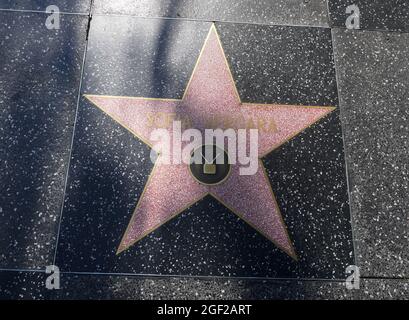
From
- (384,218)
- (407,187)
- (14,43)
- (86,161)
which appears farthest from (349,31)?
(14,43)

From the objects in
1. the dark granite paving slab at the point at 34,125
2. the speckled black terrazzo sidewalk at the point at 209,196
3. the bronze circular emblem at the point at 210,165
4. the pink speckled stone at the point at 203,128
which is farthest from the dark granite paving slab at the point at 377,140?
the dark granite paving slab at the point at 34,125

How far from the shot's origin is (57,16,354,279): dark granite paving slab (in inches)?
82.0

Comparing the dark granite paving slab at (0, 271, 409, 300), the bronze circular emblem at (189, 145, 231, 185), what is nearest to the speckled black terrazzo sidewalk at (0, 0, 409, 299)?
the dark granite paving slab at (0, 271, 409, 300)

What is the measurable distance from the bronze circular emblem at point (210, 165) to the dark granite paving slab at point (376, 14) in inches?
52.1

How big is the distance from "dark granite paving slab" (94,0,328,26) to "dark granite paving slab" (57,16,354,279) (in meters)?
0.07

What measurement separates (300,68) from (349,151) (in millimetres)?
Result: 650

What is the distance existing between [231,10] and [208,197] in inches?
54.5

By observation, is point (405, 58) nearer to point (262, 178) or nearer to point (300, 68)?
point (300, 68)

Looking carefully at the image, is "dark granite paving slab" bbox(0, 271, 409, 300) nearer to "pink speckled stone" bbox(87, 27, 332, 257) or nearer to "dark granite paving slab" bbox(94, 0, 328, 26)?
"pink speckled stone" bbox(87, 27, 332, 257)

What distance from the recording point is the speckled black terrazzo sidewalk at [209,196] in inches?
81.3

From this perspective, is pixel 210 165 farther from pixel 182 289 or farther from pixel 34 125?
pixel 34 125

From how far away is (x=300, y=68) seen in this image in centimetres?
253

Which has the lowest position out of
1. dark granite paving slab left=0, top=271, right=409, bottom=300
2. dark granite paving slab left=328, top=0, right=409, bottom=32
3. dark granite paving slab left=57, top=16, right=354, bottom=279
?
dark granite paving slab left=0, top=271, right=409, bottom=300
